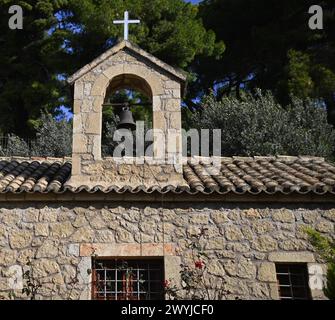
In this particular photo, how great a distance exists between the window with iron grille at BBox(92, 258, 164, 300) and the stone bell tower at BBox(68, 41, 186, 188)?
1194 mm

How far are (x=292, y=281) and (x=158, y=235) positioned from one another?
78.0 inches

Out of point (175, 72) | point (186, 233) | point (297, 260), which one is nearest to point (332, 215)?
point (297, 260)

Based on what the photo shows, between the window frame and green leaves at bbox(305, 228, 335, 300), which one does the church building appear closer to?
the window frame

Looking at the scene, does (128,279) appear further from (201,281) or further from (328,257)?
(328,257)

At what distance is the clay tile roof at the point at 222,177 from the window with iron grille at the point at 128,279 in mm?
1003

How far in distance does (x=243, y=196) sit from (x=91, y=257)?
228 centimetres

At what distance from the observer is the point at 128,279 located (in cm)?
661

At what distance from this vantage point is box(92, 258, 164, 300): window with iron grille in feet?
21.4

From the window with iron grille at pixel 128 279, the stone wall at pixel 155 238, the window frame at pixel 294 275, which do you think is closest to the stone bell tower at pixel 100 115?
the stone wall at pixel 155 238

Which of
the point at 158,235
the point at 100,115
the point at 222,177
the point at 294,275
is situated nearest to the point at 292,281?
the point at 294,275

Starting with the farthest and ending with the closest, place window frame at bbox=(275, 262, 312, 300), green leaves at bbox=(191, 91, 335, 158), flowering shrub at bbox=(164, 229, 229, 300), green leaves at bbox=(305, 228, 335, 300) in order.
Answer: green leaves at bbox=(191, 91, 335, 158)
window frame at bbox=(275, 262, 312, 300)
flowering shrub at bbox=(164, 229, 229, 300)
green leaves at bbox=(305, 228, 335, 300)

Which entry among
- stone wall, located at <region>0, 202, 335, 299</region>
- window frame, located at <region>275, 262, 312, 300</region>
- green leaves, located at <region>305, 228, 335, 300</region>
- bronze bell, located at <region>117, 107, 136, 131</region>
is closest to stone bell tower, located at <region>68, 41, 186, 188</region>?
bronze bell, located at <region>117, 107, 136, 131</region>

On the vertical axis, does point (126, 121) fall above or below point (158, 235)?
above
